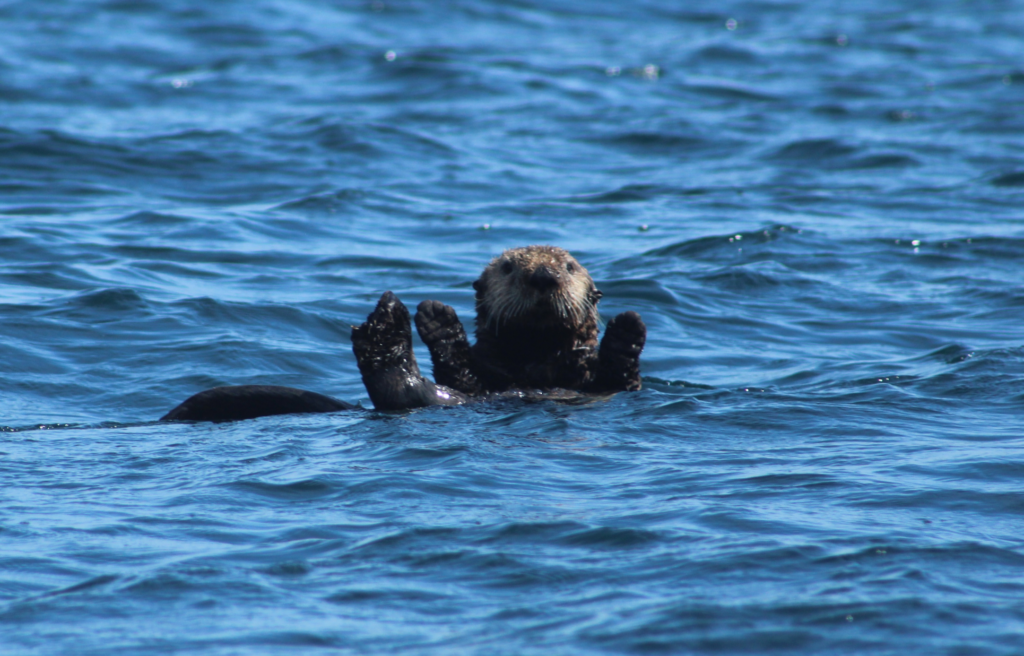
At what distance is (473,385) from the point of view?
586cm

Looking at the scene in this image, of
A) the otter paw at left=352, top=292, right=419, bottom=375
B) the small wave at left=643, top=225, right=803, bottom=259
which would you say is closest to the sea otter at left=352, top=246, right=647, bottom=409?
the otter paw at left=352, top=292, right=419, bottom=375

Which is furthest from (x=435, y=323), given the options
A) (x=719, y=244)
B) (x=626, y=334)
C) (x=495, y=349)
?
(x=719, y=244)

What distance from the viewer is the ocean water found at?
3.35 meters

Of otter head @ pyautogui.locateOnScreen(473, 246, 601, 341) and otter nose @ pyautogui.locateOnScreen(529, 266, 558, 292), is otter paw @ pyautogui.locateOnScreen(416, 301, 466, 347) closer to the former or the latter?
otter head @ pyautogui.locateOnScreen(473, 246, 601, 341)

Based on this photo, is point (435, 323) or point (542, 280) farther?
point (435, 323)

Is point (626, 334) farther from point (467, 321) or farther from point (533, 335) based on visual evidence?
point (467, 321)

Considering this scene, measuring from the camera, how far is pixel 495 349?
602cm

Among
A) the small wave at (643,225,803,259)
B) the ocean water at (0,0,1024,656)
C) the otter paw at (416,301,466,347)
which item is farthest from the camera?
the small wave at (643,225,803,259)

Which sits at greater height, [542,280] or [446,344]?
[542,280]

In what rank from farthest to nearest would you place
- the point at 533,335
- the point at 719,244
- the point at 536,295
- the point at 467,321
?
the point at 719,244, the point at 467,321, the point at 533,335, the point at 536,295

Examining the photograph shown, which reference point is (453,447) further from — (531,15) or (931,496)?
(531,15)

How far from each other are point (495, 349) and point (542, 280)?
→ 0.66m

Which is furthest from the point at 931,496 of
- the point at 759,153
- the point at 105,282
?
the point at 759,153

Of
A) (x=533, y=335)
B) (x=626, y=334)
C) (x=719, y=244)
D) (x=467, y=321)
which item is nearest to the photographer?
(x=626, y=334)
